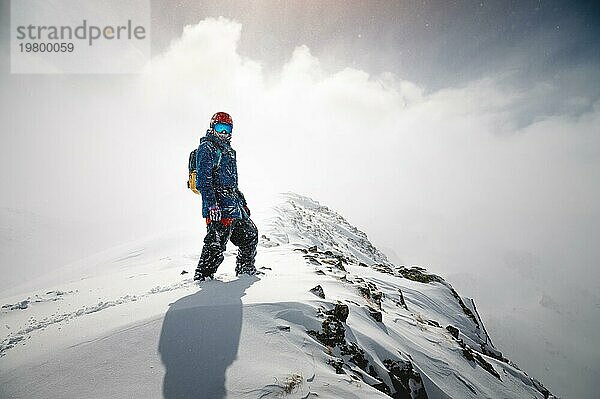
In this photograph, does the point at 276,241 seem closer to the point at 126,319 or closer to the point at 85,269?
the point at 85,269

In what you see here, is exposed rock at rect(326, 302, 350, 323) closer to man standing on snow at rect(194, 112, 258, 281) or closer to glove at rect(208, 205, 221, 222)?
man standing on snow at rect(194, 112, 258, 281)

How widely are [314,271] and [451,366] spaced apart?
10.3 ft

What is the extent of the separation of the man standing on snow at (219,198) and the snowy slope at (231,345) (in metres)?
0.57

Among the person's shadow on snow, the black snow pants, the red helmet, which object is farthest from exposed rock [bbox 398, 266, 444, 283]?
the red helmet

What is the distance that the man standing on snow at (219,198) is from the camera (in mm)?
4738

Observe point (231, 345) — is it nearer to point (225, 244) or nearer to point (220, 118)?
point (225, 244)

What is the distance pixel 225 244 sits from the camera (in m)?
4.98

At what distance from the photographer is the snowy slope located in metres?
Answer: 2.25

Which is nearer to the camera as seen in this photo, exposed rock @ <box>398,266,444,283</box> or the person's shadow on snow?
the person's shadow on snow

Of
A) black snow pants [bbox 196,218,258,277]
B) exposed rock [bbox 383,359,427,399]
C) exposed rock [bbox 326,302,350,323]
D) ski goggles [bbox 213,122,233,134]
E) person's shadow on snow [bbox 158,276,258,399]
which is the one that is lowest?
exposed rock [bbox 383,359,427,399]

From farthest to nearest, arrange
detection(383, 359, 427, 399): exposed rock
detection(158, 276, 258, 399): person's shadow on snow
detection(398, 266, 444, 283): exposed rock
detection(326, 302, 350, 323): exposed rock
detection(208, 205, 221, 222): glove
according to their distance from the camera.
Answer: detection(398, 266, 444, 283): exposed rock → detection(208, 205, 221, 222): glove → detection(326, 302, 350, 323): exposed rock → detection(383, 359, 427, 399): exposed rock → detection(158, 276, 258, 399): person's shadow on snow

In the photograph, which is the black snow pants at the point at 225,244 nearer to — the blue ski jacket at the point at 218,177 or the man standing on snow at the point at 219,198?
the man standing on snow at the point at 219,198

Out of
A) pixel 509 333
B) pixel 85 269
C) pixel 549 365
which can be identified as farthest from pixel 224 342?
pixel 509 333

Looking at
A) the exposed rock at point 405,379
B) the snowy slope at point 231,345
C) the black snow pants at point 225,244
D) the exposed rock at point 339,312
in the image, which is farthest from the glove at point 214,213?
the exposed rock at point 405,379
